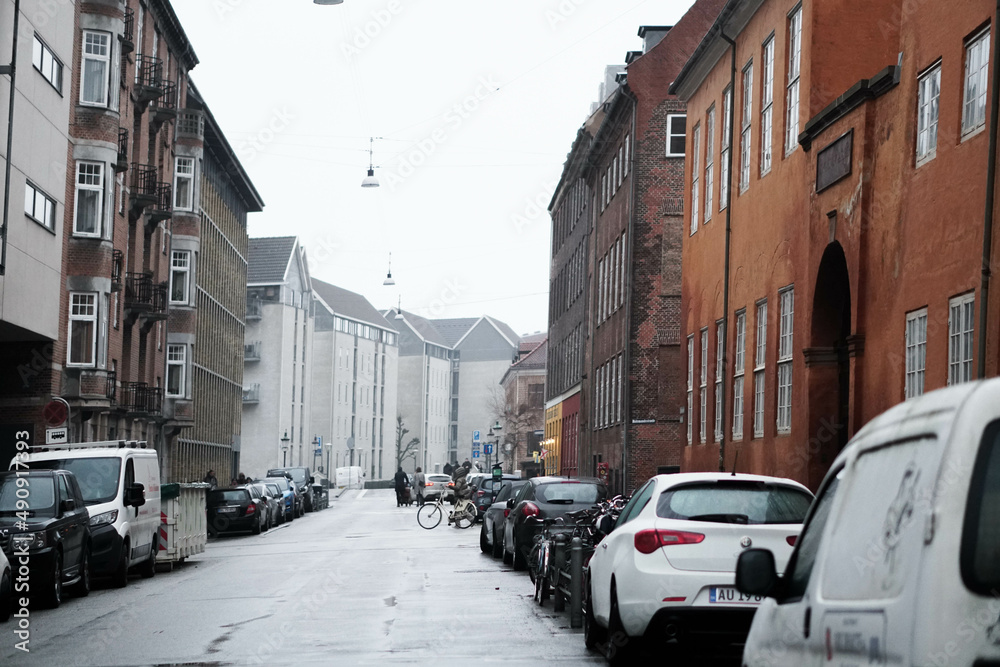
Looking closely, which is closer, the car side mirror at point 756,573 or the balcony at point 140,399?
the car side mirror at point 756,573

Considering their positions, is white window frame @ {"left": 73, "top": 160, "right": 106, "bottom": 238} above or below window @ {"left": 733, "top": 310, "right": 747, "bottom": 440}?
above

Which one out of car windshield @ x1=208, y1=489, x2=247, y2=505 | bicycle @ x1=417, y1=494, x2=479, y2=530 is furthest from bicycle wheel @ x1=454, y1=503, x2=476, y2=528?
car windshield @ x1=208, y1=489, x2=247, y2=505

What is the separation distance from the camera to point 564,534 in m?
16.9

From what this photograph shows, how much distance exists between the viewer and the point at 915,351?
16.7 meters

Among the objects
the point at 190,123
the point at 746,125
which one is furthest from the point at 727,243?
the point at 190,123

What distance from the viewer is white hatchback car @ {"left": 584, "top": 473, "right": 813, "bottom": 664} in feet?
35.6

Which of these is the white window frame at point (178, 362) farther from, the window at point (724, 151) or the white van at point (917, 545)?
the white van at point (917, 545)

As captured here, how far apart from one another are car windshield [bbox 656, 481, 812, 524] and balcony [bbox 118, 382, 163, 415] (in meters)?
36.4

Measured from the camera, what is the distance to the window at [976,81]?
48.2 feet

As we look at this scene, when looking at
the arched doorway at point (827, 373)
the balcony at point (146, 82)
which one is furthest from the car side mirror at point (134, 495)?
the balcony at point (146, 82)

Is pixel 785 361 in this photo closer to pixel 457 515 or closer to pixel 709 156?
pixel 709 156

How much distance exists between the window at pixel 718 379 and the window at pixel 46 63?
17.7 meters

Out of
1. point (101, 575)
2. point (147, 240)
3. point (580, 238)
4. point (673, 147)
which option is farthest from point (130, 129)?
point (101, 575)

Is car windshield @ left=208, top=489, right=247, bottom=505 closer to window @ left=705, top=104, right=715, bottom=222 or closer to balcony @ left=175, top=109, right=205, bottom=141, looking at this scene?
balcony @ left=175, top=109, right=205, bottom=141
